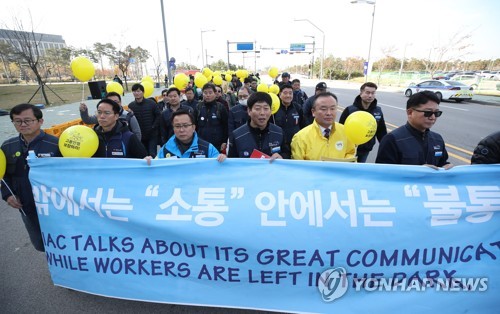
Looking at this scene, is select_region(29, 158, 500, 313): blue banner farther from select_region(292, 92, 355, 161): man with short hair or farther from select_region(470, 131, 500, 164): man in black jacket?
select_region(292, 92, 355, 161): man with short hair

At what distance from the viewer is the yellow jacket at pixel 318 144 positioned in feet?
8.53

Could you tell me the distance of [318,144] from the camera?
2.60m

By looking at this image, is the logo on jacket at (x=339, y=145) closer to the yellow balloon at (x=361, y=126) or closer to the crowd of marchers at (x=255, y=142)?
the crowd of marchers at (x=255, y=142)

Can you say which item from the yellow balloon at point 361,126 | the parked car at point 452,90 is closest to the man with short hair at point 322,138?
the yellow balloon at point 361,126

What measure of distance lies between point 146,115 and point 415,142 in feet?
14.0

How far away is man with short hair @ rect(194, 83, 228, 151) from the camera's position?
4.61m

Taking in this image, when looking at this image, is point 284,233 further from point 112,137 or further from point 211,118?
point 211,118

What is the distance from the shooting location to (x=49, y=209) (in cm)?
226

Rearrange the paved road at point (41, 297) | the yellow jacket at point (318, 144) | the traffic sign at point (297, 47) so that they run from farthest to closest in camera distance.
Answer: the traffic sign at point (297, 47)
the yellow jacket at point (318, 144)
the paved road at point (41, 297)

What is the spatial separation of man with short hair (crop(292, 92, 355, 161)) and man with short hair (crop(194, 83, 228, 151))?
214cm

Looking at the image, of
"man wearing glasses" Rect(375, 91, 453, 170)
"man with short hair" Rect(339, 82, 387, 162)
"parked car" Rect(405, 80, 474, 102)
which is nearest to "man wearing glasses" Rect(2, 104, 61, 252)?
"man wearing glasses" Rect(375, 91, 453, 170)

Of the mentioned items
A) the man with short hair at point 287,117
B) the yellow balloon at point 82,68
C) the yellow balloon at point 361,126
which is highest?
the yellow balloon at point 82,68

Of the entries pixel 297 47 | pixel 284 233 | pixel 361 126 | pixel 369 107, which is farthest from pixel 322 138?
pixel 297 47

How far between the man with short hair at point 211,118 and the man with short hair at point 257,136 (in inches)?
71.7
